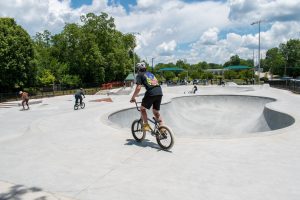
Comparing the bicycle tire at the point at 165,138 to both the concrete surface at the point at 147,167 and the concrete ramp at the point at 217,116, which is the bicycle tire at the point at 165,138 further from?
the concrete ramp at the point at 217,116

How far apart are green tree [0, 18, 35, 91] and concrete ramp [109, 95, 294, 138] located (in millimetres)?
21165

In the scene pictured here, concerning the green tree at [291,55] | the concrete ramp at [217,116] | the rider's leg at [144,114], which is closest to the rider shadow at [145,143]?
the rider's leg at [144,114]

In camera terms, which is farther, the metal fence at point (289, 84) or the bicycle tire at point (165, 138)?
the metal fence at point (289, 84)

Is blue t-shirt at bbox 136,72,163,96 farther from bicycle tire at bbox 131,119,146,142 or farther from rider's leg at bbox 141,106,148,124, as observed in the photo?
bicycle tire at bbox 131,119,146,142

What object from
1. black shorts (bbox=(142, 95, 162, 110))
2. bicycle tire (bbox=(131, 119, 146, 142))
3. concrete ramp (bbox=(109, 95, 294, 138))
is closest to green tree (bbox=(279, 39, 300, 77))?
concrete ramp (bbox=(109, 95, 294, 138))

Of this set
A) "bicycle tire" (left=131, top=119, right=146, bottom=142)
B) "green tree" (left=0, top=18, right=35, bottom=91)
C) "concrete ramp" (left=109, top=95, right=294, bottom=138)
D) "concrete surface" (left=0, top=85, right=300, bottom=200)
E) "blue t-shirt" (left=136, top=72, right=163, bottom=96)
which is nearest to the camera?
"concrete surface" (left=0, top=85, right=300, bottom=200)

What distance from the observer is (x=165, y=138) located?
7.11 meters

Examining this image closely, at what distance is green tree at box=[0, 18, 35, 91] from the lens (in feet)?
113

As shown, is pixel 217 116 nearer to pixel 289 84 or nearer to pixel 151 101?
pixel 151 101

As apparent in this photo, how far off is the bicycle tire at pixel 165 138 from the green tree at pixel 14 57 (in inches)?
1257

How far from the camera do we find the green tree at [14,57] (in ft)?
113

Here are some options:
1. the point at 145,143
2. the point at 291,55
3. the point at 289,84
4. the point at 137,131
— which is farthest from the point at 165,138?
the point at 291,55

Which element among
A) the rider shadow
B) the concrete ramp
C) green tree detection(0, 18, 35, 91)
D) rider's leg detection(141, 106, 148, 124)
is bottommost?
the concrete ramp

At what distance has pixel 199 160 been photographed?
625cm
